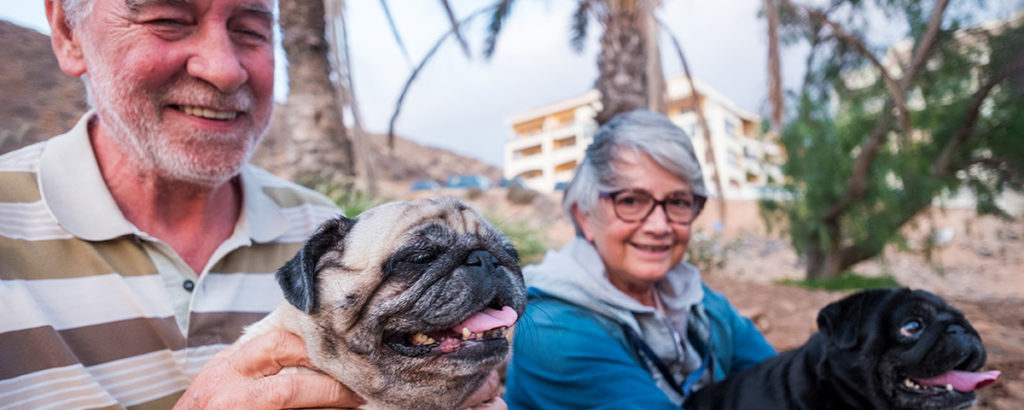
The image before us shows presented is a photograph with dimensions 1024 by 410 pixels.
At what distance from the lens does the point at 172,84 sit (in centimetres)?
239

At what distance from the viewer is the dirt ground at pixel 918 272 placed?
6.04 m

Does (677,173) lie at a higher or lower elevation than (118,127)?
lower

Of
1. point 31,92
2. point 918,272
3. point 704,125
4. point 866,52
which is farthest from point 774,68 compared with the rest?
point 918,272

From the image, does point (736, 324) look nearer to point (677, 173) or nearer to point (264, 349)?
point (677, 173)

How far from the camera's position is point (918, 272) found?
23.3 metres

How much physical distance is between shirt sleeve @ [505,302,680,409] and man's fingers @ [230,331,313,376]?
100 centimetres

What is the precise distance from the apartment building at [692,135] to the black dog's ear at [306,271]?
3615mm

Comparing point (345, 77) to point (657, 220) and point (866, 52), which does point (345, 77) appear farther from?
point (866, 52)

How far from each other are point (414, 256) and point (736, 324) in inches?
95.7

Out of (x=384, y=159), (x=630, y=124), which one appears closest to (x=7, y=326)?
(x=630, y=124)

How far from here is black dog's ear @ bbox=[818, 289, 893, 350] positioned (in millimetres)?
2875

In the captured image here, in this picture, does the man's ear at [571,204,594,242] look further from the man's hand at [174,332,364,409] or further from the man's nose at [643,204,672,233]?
the man's hand at [174,332,364,409]

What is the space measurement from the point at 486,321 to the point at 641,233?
55.1 inches

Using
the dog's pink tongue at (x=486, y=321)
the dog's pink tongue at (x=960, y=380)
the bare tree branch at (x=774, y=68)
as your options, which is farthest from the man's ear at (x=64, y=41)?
the bare tree branch at (x=774, y=68)
